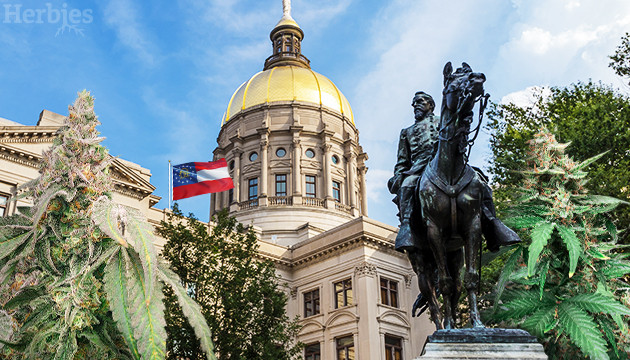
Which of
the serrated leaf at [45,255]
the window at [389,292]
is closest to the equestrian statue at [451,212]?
the serrated leaf at [45,255]

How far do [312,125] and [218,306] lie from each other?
4184 centimetres

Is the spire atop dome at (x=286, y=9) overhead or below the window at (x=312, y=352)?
overhead

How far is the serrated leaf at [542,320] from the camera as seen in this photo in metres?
9.34

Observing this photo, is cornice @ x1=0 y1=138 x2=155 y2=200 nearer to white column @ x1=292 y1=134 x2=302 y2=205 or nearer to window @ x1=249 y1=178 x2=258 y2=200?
white column @ x1=292 y1=134 x2=302 y2=205

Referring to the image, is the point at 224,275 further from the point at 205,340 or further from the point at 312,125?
the point at 312,125

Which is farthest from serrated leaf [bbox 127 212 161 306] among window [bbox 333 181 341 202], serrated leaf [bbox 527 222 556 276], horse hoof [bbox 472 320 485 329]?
window [bbox 333 181 341 202]

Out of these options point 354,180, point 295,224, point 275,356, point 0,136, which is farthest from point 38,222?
point 354,180

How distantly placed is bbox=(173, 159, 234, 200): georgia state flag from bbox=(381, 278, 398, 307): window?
42.7 feet

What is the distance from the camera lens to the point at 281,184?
62.7 m

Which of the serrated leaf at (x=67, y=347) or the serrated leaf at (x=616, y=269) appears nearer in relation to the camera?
the serrated leaf at (x=67, y=347)

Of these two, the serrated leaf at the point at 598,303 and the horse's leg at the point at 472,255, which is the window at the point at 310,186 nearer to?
the serrated leaf at the point at 598,303

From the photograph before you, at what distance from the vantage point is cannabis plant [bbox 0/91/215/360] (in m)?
8.64

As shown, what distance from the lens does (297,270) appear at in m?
49.4

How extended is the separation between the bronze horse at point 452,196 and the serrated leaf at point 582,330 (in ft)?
6.21
